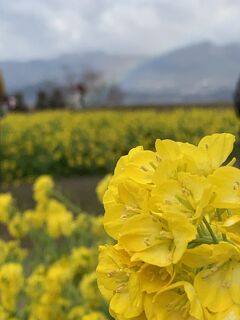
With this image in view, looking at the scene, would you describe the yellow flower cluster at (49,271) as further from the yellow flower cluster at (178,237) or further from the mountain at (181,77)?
the mountain at (181,77)

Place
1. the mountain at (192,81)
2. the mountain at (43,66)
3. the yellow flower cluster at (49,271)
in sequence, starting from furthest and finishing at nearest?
the mountain at (43,66)
the mountain at (192,81)
the yellow flower cluster at (49,271)

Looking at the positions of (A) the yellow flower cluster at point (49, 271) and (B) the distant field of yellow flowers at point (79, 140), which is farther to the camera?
(B) the distant field of yellow flowers at point (79, 140)

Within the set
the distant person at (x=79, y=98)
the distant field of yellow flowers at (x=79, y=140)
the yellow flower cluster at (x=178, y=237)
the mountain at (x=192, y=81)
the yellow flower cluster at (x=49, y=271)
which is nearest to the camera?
the yellow flower cluster at (x=178, y=237)

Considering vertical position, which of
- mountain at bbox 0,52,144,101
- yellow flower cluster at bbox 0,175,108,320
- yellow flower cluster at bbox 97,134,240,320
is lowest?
mountain at bbox 0,52,144,101

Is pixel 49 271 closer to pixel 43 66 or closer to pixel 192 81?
pixel 192 81

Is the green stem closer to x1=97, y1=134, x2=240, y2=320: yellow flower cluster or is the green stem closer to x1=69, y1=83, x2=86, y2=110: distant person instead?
x1=97, y1=134, x2=240, y2=320: yellow flower cluster

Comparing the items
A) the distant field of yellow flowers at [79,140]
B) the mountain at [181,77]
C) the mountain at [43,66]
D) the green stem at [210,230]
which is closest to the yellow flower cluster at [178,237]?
the green stem at [210,230]

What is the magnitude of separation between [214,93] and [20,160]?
37.3ft

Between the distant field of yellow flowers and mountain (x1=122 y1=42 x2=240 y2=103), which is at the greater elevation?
the distant field of yellow flowers

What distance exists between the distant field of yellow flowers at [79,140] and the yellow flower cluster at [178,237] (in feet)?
25.8

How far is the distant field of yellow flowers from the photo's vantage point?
29.4ft

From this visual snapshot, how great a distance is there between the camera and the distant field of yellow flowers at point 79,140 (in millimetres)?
8969

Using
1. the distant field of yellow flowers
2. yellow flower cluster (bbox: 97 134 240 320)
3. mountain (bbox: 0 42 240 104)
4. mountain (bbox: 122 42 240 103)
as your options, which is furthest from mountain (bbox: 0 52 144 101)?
yellow flower cluster (bbox: 97 134 240 320)

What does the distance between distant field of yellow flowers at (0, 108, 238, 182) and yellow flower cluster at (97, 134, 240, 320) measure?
7865 mm
